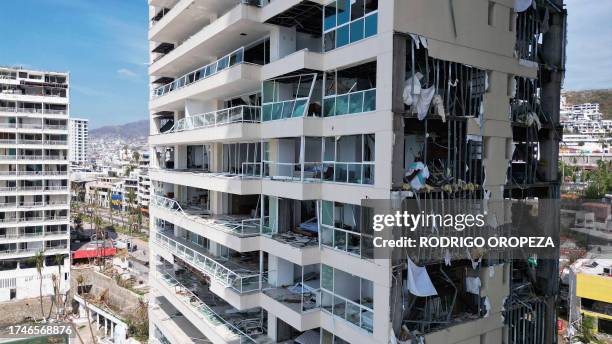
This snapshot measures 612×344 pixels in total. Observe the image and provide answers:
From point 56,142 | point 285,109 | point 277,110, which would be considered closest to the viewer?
point 285,109

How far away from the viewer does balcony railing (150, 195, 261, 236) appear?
1628 cm

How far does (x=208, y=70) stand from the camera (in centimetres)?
1889

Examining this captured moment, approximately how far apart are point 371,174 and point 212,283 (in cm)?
869

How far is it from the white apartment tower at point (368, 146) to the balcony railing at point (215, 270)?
9 centimetres

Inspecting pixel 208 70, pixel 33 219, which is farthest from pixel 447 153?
pixel 33 219

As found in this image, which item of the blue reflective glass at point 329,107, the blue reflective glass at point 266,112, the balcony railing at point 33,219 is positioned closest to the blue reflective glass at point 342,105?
the blue reflective glass at point 329,107

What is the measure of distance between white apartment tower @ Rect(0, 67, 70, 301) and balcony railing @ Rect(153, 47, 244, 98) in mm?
35283

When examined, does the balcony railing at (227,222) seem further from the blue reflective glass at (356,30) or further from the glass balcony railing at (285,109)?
the blue reflective glass at (356,30)

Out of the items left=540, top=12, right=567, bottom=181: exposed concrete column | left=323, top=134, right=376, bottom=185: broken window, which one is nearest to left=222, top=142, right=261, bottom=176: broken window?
left=323, top=134, right=376, bottom=185: broken window

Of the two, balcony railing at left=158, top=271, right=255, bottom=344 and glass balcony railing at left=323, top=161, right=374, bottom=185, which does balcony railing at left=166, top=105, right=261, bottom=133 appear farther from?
balcony railing at left=158, top=271, right=255, bottom=344

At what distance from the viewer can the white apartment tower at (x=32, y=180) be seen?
1971 inches

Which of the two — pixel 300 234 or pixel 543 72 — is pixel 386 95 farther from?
pixel 543 72

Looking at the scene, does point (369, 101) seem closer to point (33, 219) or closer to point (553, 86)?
point (553, 86)
